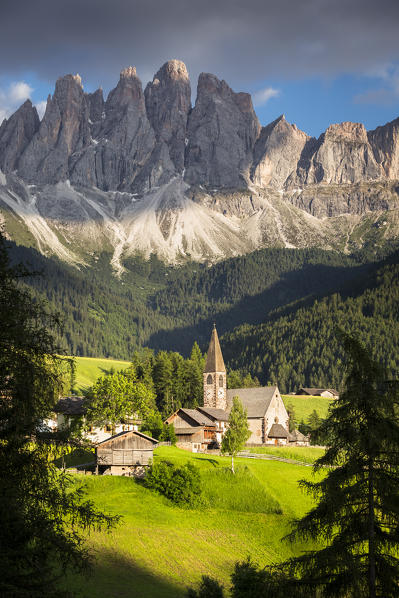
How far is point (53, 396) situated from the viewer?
645 inches

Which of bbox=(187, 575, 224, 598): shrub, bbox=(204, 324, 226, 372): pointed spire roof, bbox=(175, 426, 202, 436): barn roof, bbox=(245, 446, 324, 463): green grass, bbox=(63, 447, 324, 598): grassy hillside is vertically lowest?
bbox=(63, 447, 324, 598): grassy hillside

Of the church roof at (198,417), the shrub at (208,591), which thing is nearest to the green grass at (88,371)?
the church roof at (198,417)

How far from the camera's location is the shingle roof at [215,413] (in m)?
94.6

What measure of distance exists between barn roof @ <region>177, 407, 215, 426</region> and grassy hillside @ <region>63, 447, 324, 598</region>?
55.2 feet

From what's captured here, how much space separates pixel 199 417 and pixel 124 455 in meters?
30.4

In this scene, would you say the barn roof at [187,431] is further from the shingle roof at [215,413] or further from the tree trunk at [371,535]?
the tree trunk at [371,535]

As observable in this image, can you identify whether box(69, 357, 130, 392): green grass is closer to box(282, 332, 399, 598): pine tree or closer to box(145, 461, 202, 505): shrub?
box(145, 461, 202, 505): shrub

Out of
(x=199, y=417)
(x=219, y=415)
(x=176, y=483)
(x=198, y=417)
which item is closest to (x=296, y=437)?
(x=219, y=415)

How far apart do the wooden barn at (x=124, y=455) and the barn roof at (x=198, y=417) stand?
2702 centimetres

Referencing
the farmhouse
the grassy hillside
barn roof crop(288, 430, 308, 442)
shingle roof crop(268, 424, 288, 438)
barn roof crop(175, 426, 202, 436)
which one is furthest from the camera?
the farmhouse

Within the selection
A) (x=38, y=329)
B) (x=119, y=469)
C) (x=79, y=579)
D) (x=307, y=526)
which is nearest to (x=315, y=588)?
(x=307, y=526)

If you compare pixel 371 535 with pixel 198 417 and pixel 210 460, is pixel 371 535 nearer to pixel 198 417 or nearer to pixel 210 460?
pixel 210 460

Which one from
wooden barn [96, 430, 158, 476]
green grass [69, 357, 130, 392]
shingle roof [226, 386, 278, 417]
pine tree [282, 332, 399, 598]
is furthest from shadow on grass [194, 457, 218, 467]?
green grass [69, 357, 130, 392]

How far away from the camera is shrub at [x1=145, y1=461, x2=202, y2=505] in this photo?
2176 inches
